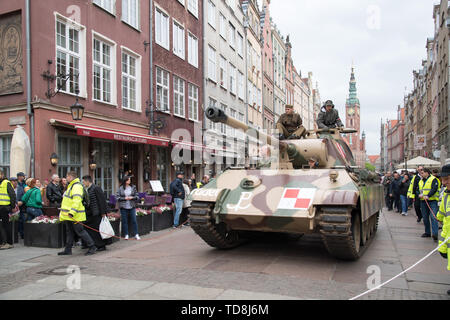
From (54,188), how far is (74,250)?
7.15ft

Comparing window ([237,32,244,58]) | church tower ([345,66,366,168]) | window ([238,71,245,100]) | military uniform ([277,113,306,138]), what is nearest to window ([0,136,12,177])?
military uniform ([277,113,306,138])

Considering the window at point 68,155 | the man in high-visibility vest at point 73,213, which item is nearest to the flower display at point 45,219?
the man in high-visibility vest at point 73,213

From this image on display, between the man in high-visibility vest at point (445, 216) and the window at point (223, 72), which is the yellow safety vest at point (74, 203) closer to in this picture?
the man in high-visibility vest at point (445, 216)

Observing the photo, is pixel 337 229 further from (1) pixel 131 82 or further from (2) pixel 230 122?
(1) pixel 131 82

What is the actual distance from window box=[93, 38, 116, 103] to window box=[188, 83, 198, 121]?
715cm

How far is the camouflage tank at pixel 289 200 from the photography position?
20.7 feet

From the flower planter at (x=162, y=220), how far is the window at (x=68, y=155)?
3463mm

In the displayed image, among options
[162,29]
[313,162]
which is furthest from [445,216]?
[162,29]

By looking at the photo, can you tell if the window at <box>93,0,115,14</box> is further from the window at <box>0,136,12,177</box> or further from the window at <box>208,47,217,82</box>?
the window at <box>208,47,217,82</box>

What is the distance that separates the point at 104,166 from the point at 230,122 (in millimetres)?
8973

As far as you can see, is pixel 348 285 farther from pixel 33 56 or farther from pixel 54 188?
pixel 33 56

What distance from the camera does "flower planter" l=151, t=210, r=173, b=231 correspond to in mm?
11438

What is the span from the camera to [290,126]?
32.1 feet

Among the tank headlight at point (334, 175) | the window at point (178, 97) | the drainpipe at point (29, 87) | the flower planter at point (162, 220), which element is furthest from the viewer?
the window at point (178, 97)
